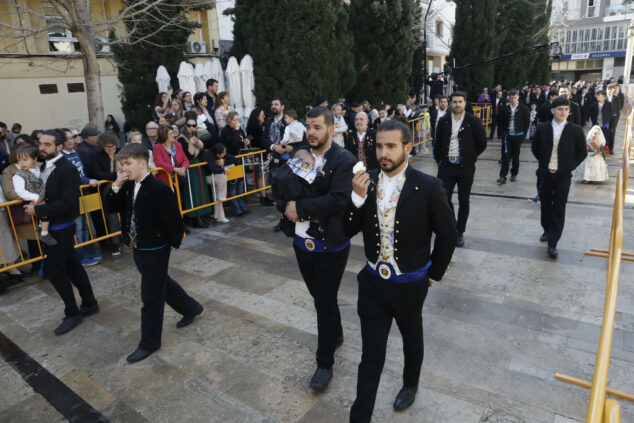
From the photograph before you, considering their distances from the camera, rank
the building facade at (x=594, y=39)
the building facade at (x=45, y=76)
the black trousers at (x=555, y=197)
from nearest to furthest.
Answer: the black trousers at (x=555, y=197) < the building facade at (x=45, y=76) < the building facade at (x=594, y=39)

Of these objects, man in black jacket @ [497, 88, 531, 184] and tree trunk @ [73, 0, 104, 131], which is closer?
tree trunk @ [73, 0, 104, 131]

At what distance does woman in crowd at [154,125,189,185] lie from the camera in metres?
7.05

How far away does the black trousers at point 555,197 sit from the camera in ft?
19.4

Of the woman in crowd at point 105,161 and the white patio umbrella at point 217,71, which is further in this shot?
the white patio umbrella at point 217,71

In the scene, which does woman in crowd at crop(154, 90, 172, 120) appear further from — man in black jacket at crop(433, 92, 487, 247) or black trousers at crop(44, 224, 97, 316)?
man in black jacket at crop(433, 92, 487, 247)

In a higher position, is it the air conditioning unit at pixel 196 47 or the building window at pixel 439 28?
the building window at pixel 439 28

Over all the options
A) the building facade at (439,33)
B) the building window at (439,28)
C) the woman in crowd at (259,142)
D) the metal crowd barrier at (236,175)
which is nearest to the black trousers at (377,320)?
the metal crowd barrier at (236,175)

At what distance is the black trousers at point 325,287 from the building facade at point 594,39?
55.2m

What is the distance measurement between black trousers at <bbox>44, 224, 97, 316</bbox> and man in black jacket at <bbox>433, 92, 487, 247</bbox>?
4587mm

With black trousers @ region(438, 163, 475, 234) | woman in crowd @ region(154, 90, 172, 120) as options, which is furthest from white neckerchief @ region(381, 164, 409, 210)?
woman in crowd @ region(154, 90, 172, 120)

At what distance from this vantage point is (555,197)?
19.7 feet

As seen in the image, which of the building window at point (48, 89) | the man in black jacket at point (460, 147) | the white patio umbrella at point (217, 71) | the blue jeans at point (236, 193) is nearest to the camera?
the man in black jacket at point (460, 147)

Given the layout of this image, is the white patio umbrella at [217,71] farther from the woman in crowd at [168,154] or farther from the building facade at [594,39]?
the building facade at [594,39]

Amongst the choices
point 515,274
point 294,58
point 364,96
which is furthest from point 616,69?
point 515,274
